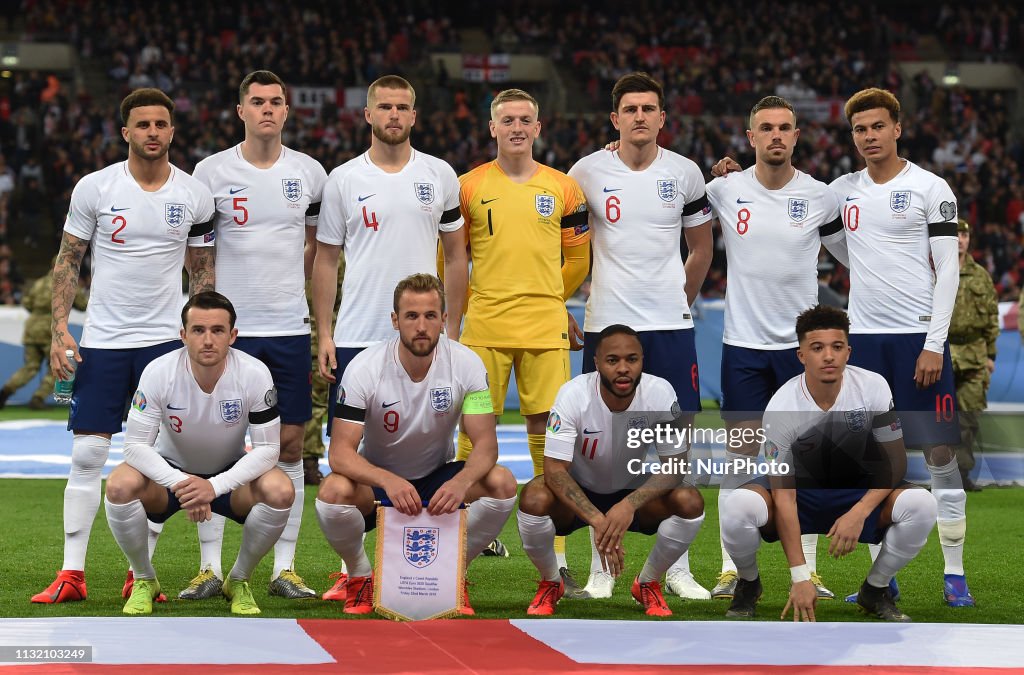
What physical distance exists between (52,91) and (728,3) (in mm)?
16952

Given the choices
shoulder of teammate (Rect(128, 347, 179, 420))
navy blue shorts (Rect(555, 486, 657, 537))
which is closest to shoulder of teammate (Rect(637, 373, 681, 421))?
navy blue shorts (Rect(555, 486, 657, 537))

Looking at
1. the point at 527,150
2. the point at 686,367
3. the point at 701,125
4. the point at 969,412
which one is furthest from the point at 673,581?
the point at 701,125

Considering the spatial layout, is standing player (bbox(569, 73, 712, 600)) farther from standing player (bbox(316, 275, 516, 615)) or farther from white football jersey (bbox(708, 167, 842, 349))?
standing player (bbox(316, 275, 516, 615))

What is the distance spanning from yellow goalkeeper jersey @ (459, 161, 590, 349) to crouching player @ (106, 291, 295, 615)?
1255 mm

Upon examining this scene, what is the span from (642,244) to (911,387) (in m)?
1.46

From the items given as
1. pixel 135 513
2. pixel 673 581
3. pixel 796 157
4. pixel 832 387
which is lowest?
pixel 673 581

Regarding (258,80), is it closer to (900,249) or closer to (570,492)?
(570,492)

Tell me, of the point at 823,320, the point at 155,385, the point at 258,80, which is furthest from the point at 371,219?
the point at 823,320

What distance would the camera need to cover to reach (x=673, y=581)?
6270mm

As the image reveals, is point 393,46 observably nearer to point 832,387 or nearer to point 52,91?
point 52,91

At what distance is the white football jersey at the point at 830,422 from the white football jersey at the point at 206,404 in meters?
2.26

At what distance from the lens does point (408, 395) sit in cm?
582

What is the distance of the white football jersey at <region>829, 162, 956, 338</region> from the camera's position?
20.4ft

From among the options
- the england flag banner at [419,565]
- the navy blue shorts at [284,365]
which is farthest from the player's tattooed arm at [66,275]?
the england flag banner at [419,565]
